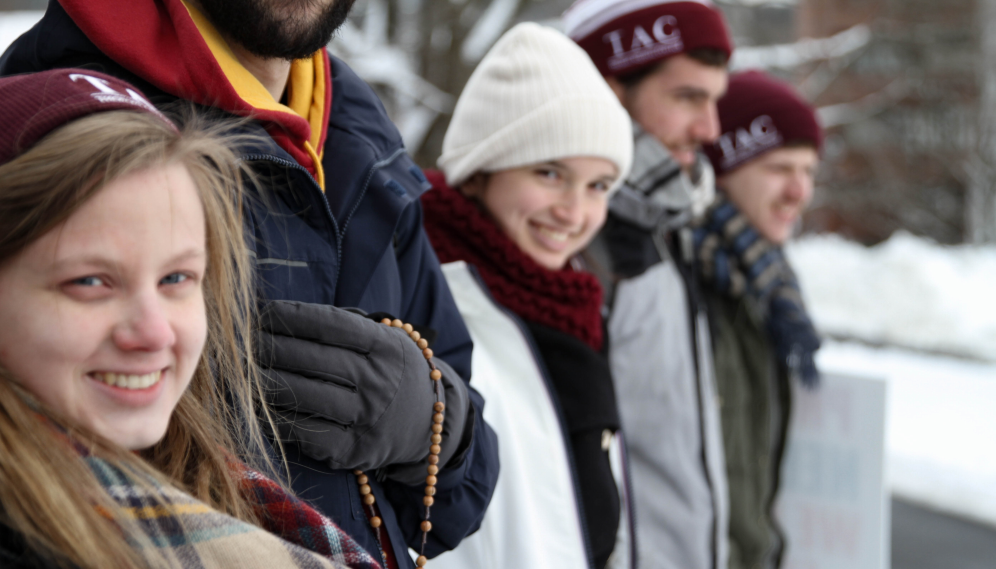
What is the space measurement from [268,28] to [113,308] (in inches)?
22.0

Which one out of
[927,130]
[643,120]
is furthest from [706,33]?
[927,130]

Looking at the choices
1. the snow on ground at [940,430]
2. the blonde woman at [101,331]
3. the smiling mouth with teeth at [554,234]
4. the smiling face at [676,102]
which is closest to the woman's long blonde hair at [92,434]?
the blonde woman at [101,331]

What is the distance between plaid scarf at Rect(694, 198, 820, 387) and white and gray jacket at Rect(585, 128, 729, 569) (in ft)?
1.69

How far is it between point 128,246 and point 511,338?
44.8 inches

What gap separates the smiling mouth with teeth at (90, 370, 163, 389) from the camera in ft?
2.97

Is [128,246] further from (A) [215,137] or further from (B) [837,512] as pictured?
(B) [837,512]

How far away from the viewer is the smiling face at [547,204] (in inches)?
81.5

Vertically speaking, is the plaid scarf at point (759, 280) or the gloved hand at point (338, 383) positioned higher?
the gloved hand at point (338, 383)

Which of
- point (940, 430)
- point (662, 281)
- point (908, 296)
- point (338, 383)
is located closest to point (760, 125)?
point (662, 281)

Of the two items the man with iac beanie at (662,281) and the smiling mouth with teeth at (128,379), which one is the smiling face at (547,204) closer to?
the man with iac beanie at (662,281)

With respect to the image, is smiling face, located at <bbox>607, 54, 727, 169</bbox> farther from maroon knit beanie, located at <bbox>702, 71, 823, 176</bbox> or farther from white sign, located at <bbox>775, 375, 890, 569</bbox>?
white sign, located at <bbox>775, 375, 890, 569</bbox>

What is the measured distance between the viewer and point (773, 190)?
3.30 meters

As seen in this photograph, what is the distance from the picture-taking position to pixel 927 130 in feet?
64.8

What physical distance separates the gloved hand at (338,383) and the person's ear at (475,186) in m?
0.96
